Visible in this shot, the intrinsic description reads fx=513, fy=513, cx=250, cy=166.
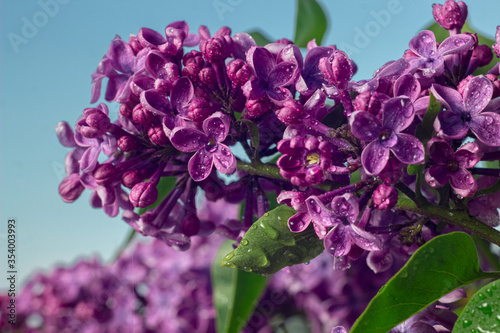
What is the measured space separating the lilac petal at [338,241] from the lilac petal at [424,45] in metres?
0.25

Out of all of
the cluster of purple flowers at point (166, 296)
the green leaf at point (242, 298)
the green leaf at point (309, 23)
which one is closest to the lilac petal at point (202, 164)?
the green leaf at point (242, 298)

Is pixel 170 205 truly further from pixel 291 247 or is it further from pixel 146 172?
pixel 291 247

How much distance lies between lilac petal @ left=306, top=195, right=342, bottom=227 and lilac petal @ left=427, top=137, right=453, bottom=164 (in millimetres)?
137

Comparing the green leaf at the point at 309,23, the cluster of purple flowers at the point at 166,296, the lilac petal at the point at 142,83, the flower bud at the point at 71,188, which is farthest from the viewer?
the cluster of purple flowers at the point at 166,296

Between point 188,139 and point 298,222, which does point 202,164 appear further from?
point 298,222

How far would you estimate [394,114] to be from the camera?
0.56m

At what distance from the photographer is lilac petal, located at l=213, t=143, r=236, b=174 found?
25.8 inches

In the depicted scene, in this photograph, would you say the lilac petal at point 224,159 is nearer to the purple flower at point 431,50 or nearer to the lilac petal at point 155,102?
the lilac petal at point 155,102

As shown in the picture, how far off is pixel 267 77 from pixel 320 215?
8.1 inches

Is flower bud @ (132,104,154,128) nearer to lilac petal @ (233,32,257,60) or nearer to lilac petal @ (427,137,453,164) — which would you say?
lilac petal @ (233,32,257,60)

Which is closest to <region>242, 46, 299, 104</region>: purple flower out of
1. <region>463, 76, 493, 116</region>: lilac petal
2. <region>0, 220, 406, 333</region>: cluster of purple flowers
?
<region>463, 76, 493, 116</region>: lilac petal

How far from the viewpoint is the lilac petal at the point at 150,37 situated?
0.76 metres

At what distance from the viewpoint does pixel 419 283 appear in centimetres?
56

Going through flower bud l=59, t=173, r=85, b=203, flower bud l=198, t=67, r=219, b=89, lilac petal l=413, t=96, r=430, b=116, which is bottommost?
flower bud l=59, t=173, r=85, b=203
